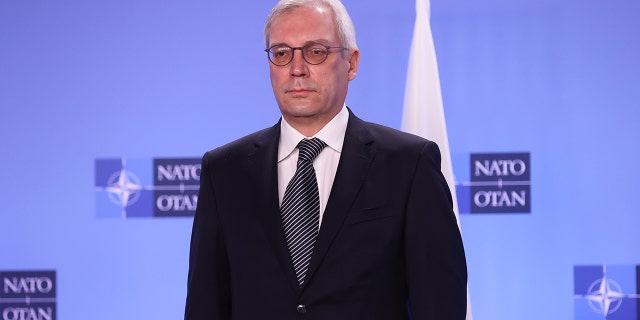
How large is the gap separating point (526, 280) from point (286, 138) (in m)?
2.16

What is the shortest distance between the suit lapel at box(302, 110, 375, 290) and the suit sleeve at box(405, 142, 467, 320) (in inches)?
4.9

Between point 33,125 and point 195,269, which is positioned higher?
point 33,125

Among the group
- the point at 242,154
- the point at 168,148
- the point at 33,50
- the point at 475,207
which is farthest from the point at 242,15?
the point at 242,154

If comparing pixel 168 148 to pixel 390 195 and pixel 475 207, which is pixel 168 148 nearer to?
pixel 475 207

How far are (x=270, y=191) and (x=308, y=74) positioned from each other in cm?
28

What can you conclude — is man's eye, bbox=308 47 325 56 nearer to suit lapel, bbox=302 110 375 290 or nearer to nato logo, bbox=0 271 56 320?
suit lapel, bbox=302 110 375 290

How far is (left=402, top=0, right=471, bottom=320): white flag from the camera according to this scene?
3.01 metres

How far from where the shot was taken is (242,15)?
3949 mm

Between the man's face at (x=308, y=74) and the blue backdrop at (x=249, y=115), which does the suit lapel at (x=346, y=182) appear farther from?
the blue backdrop at (x=249, y=115)

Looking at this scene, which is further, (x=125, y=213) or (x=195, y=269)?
(x=125, y=213)

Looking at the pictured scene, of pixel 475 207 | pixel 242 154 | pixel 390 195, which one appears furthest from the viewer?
pixel 475 207

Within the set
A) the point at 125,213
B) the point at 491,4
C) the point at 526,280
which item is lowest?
the point at 526,280

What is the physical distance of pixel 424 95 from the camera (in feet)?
9.98

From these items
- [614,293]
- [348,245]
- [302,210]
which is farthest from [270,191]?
[614,293]
